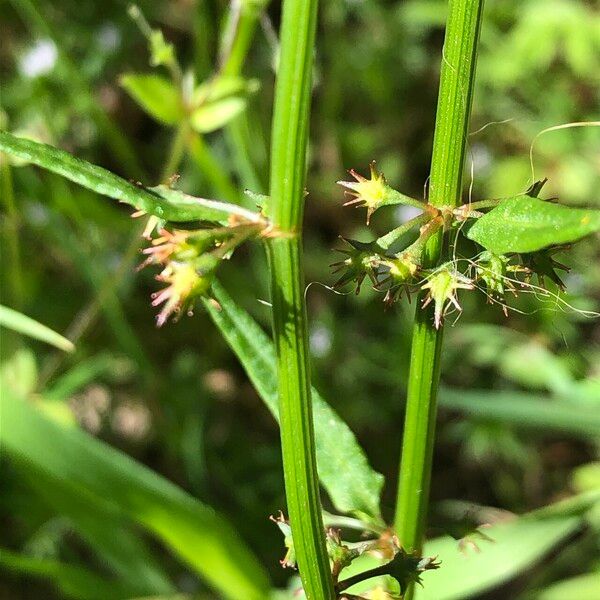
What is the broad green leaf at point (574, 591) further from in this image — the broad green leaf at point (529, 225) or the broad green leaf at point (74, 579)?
the broad green leaf at point (529, 225)

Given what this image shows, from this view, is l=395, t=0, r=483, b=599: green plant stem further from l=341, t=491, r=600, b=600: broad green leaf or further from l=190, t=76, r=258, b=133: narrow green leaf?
l=190, t=76, r=258, b=133: narrow green leaf

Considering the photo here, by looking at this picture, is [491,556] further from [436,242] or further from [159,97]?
[159,97]

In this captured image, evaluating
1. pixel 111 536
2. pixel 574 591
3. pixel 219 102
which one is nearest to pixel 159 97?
pixel 219 102

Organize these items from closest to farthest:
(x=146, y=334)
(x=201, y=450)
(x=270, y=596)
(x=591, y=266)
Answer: (x=270, y=596) < (x=201, y=450) < (x=146, y=334) < (x=591, y=266)

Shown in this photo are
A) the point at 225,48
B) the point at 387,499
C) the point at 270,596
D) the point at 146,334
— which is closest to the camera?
the point at 270,596

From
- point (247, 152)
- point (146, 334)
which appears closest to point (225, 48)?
point (247, 152)

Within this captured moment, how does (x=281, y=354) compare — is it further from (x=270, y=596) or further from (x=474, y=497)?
(x=474, y=497)

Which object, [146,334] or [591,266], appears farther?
[591,266]

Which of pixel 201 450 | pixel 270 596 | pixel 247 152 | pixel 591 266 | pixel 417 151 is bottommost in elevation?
pixel 270 596
